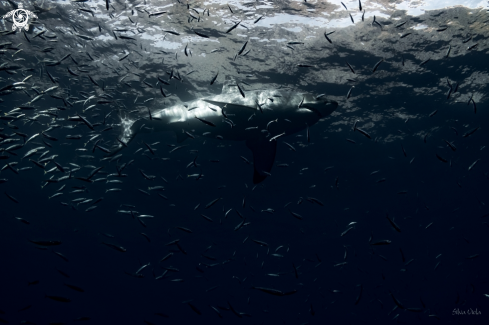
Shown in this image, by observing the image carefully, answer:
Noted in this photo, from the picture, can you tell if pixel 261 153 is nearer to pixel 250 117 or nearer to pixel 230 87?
pixel 250 117

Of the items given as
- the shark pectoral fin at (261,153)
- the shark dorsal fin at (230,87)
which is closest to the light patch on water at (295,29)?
the shark dorsal fin at (230,87)

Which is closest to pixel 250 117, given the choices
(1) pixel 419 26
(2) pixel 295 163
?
(1) pixel 419 26

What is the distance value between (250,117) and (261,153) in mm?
2279

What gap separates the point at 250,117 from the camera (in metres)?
7.83

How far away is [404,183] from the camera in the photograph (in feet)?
85.8

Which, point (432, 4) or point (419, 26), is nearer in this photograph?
point (432, 4)

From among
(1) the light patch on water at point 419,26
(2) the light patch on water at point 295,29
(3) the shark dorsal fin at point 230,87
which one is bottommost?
(3) the shark dorsal fin at point 230,87

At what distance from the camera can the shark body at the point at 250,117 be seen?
24.2 ft

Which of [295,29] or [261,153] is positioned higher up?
[295,29]

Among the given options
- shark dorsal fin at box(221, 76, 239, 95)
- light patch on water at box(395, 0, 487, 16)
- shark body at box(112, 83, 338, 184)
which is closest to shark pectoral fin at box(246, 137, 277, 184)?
shark body at box(112, 83, 338, 184)

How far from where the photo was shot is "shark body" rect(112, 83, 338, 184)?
24.2 feet

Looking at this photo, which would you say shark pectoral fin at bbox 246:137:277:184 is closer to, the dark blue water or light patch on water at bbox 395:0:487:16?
the dark blue water

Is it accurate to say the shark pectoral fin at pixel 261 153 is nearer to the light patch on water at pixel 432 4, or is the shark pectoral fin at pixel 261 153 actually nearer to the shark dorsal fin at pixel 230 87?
the shark dorsal fin at pixel 230 87

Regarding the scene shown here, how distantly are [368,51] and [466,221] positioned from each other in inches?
1622
